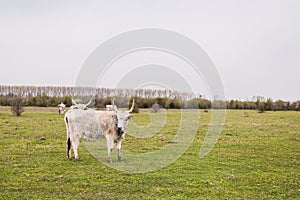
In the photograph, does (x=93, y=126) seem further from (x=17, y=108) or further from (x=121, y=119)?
(x=17, y=108)

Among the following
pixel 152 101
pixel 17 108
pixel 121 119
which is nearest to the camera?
pixel 121 119

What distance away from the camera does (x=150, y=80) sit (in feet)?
48.4

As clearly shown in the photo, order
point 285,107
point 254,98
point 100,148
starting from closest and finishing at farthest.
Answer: point 100,148 → point 285,107 → point 254,98

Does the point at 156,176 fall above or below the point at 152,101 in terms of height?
below

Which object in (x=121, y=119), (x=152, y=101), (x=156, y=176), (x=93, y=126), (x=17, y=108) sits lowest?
(x=156, y=176)

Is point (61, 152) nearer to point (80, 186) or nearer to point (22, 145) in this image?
point (22, 145)

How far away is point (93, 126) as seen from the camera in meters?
13.5

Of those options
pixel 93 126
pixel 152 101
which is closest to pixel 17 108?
pixel 152 101

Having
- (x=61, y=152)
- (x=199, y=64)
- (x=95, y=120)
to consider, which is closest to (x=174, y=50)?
(x=199, y=64)

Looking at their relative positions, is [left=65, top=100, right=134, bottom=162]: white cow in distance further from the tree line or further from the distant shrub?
the distant shrub

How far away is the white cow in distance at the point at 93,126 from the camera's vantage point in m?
13.2

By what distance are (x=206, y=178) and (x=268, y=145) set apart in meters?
9.02

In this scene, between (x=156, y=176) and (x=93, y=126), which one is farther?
(x=93, y=126)

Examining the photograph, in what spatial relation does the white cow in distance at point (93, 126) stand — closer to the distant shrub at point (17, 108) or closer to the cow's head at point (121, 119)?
the cow's head at point (121, 119)
